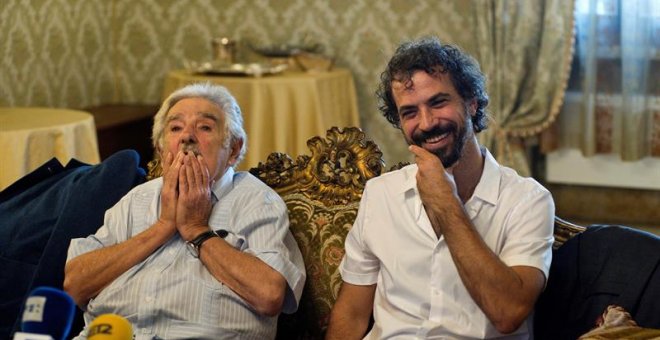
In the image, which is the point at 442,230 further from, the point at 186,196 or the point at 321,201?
the point at 186,196

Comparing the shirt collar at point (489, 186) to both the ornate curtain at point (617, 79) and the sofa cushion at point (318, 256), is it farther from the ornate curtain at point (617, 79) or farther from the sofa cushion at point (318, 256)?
the ornate curtain at point (617, 79)

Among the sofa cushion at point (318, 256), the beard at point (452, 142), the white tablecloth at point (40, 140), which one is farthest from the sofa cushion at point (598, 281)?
the white tablecloth at point (40, 140)

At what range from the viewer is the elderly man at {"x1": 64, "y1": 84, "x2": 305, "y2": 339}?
8.12 ft

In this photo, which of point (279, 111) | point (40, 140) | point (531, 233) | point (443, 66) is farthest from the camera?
point (279, 111)

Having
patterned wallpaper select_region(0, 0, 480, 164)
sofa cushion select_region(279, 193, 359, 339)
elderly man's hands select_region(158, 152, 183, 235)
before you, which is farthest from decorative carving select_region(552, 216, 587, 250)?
patterned wallpaper select_region(0, 0, 480, 164)

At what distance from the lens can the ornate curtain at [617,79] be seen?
17.1 feet

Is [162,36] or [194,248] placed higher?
[194,248]

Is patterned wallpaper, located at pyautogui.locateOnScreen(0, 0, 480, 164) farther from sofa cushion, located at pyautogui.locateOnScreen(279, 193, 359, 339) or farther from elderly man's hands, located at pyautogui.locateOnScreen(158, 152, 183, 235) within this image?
sofa cushion, located at pyautogui.locateOnScreen(279, 193, 359, 339)

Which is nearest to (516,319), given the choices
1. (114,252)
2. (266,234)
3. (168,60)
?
(266,234)

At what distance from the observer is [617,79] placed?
5.34 metres

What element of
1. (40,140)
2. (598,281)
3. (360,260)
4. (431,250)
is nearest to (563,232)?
(598,281)

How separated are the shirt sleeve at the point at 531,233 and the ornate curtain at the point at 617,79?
3119 mm

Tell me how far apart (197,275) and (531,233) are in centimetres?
78

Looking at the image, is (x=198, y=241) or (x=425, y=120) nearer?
(x=425, y=120)
